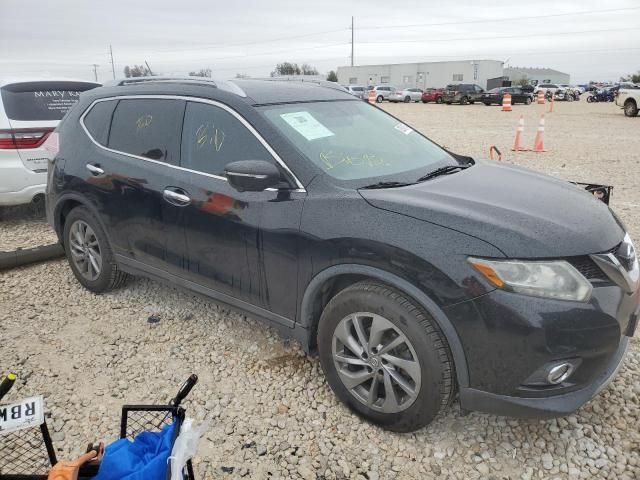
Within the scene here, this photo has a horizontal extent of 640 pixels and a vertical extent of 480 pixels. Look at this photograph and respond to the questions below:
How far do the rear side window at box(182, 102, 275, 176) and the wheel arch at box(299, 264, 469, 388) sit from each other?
783 mm

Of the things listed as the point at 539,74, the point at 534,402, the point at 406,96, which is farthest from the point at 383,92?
the point at 539,74

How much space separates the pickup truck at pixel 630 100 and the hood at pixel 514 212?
72.1 feet

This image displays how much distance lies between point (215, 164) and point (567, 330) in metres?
2.13

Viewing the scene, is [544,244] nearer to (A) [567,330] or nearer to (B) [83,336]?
(A) [567,330]

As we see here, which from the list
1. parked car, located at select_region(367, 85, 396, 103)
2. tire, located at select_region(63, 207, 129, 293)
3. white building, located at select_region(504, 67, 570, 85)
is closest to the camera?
tire, located at select_region(63, 207, 129, 293)

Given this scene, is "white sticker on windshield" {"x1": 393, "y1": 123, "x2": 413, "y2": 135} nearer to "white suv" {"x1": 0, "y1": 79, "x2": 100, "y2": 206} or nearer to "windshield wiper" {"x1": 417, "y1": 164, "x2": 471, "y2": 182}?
"windshield wiper" {"x1": 417, "y1": 164, "x2": 471, "y2": 182}

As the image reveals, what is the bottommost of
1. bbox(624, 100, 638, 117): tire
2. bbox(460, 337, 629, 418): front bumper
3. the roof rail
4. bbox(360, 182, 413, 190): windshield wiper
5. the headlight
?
bbox(460, 337, 629, 418): front bumper

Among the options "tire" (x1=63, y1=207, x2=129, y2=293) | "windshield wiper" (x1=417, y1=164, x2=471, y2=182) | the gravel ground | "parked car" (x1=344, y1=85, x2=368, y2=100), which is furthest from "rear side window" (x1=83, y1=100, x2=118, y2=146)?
"windshield wiper" (x1=417, y1=164, x2=471, y2=182)

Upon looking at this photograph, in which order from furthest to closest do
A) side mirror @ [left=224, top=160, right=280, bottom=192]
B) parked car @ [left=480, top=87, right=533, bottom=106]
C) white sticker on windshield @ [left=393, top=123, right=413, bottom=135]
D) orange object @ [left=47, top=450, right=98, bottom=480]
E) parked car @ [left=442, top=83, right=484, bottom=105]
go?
parked car @ [left=442, top=83, right=484, bottom=105] → parked car @ [left=480, top=87, right=533, bottom=106] → white sticker on windshield @ [left=393, top=123, right=413, bottom=135] → side mirror @ [left=224, top=160, right=280, bottom=192] → orange object @ [left=47, top=450, right=98, bottom=480]

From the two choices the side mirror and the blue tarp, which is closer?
the blue tarp

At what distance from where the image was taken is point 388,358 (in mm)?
2447

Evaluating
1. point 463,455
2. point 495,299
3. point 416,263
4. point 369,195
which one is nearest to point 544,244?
point 495,299

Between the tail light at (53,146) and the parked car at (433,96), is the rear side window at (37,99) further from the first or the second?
the parked car at (433,96)

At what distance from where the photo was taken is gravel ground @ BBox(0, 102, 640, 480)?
2.43 m
